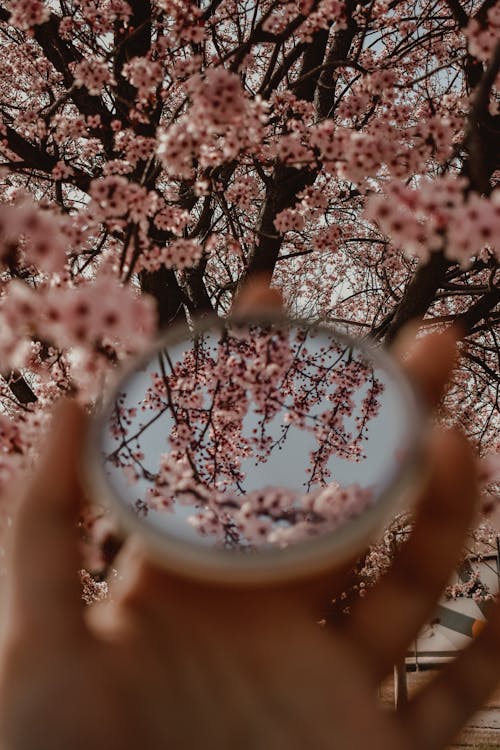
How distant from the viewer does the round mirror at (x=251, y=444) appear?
119 centimetres

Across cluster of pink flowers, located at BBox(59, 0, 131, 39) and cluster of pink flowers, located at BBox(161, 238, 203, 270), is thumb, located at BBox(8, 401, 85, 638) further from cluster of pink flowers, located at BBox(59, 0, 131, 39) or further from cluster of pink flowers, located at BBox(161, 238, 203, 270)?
cluster of pink flowers, located at BBox(59, 0, 131, 39)

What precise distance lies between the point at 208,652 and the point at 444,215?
160 cm

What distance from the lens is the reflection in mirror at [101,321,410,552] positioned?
1241 millimetres

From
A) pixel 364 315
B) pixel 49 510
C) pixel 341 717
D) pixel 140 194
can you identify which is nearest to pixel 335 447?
pixel 341 717

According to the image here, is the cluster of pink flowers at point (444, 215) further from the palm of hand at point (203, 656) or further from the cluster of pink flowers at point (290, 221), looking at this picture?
the cluster of pink flowers at point (290, 221)

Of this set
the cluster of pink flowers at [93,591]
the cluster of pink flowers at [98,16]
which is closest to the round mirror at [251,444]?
the cluster of pink flowers at [98,16]

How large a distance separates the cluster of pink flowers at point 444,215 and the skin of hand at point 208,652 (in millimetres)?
925

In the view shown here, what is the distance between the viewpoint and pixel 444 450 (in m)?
1.15

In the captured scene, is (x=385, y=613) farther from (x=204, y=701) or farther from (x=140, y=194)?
(x=140, y=194)

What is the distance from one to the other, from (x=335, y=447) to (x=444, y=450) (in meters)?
0.38

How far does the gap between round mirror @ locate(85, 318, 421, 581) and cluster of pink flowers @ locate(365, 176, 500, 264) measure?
558 mm

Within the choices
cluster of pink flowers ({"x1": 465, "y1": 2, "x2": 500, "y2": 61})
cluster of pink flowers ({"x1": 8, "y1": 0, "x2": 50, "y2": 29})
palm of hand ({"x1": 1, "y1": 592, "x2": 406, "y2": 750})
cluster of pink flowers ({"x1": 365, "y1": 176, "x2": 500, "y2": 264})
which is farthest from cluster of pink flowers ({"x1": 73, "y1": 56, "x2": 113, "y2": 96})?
palm of hand ({"x1": 1, "y1": 592, "x2": 406, "y2": 750})

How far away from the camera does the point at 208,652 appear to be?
109 cm

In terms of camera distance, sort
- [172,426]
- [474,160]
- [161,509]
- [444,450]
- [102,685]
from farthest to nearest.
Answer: [474,160]
[172,426]
[161,509]
[444,450]
[102,685]
